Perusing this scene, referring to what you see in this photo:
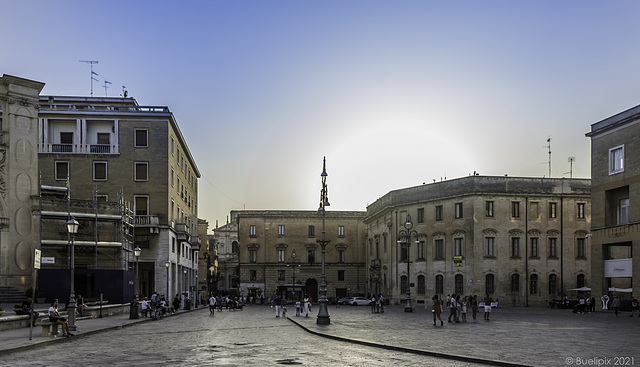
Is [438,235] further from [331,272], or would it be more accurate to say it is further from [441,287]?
[331,272]

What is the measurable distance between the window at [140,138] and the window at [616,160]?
34.5 m

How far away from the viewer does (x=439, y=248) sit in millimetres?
63938

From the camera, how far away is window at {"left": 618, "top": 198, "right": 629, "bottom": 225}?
4269cm

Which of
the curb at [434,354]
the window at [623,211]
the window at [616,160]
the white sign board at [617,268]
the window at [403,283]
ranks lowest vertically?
the window at [403,283]

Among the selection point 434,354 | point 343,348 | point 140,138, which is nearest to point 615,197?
point 343,348

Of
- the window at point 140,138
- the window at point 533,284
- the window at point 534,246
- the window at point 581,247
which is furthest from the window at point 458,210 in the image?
the window at point 140,138

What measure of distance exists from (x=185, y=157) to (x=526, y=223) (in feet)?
114

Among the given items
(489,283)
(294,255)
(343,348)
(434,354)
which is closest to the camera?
(434,354)

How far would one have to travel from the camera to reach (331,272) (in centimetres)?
8900

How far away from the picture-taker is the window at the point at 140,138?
174 ft

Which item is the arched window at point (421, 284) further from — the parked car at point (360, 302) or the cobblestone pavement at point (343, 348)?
the cobblestone pavement at point (343, 348)

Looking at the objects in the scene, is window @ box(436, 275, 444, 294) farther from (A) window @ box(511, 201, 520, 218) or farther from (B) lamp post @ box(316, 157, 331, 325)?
(B) lamp post @ box(316, 157, 331, 325)

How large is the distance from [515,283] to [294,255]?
116 feet

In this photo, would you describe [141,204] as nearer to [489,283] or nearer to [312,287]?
[489,283]
